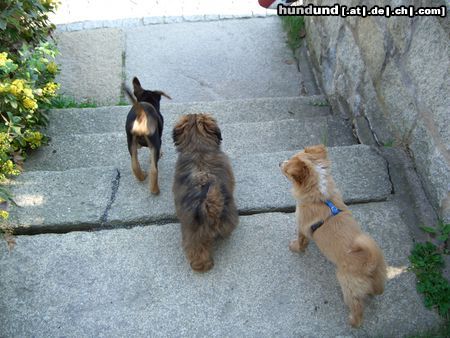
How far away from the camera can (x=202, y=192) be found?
2.92 meters

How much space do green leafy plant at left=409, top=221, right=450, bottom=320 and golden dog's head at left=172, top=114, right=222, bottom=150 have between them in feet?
5.83

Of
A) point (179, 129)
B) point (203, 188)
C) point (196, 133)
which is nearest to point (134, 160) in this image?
point (179, 129)

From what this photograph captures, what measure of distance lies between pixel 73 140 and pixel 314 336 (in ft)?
10.5

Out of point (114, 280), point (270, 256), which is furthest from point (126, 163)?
point (270, 256)

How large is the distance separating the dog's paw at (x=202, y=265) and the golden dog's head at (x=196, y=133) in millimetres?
933

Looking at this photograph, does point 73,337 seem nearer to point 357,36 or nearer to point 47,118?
point 47,118

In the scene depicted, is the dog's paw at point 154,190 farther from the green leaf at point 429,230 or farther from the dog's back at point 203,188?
the green leaf at point 429,230

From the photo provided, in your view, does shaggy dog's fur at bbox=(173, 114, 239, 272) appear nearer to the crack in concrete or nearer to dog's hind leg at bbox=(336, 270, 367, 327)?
the crack in concrete

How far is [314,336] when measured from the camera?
2584 mm

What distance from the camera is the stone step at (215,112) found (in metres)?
4.88

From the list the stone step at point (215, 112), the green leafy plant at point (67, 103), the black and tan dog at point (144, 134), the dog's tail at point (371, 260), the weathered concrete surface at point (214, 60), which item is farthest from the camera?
the weathered concrete surface at point (214, 60)

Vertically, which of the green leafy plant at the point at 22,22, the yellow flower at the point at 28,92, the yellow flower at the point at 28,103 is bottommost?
the yellow flower at the point at 28,103

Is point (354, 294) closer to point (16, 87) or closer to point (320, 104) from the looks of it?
point (320, 104)

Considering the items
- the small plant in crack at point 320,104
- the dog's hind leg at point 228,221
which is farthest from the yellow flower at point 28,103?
the small plant in crack at point 320,104
